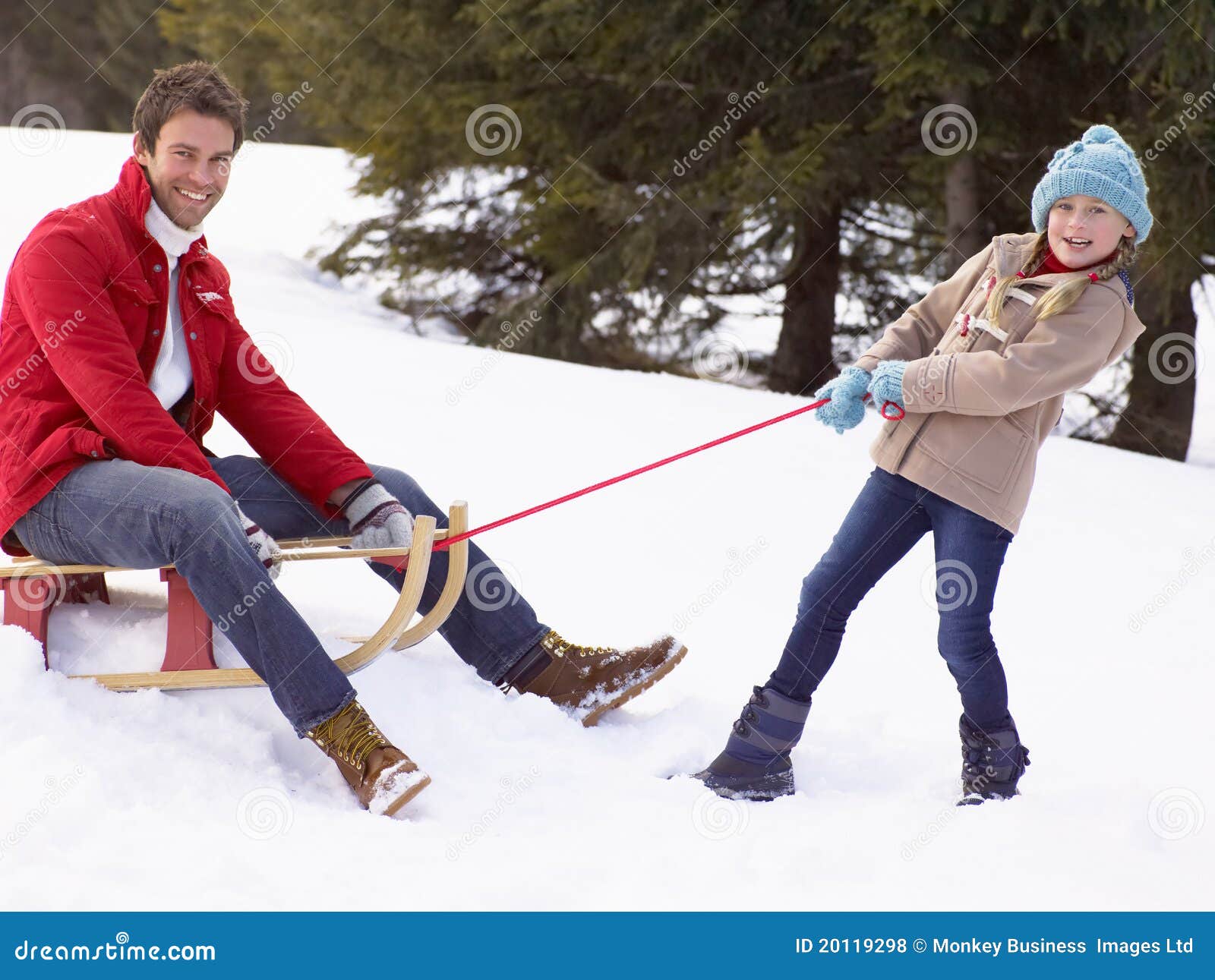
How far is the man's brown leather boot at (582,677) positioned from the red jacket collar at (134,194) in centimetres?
131

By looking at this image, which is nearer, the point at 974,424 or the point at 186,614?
the point at 974,424

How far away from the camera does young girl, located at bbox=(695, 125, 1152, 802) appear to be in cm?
236

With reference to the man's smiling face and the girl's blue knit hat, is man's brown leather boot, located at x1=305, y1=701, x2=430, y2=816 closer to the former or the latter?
the man's smiling face

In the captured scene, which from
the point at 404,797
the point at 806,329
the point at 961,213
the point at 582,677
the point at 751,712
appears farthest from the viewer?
the point at 806,329

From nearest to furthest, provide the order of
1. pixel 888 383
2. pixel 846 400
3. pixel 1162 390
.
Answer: pixel 888 383 < pixel 846 400 < pixel 1162 390

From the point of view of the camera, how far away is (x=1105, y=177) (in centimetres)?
234

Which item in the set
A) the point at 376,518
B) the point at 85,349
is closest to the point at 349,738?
the point at 376,518

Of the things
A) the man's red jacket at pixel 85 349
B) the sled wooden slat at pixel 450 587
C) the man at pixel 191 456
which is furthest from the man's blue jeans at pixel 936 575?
the man's red jacket at pixel 85 349

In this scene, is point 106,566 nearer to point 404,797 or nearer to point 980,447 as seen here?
point 404,797

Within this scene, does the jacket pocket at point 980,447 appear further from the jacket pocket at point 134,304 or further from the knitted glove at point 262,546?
the jacket pocket at point 134,304

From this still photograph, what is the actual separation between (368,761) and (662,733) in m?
0.79

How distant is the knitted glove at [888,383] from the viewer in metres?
2.44

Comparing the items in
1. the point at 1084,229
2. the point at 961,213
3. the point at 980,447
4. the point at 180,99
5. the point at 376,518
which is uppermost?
the point at 961,213
